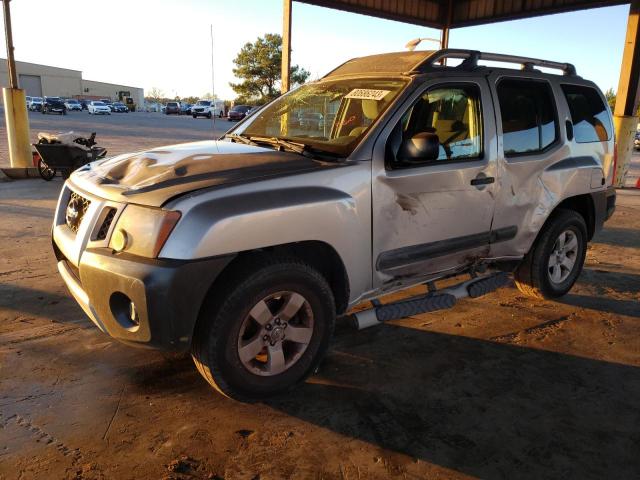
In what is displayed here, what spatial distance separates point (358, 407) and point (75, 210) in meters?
2.08

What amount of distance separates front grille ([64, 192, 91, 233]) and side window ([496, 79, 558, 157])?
9.68 ft

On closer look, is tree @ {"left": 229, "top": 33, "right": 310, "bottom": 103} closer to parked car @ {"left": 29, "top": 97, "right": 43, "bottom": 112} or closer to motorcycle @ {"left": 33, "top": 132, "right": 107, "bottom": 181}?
parked car @ {"left": 29, "top": 97, "right": 43, "bottom": 112}

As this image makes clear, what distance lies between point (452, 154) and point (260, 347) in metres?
1.88

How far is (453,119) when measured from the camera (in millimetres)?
3656

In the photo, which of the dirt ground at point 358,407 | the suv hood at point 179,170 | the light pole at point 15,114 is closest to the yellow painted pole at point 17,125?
the light pole at point 15,114

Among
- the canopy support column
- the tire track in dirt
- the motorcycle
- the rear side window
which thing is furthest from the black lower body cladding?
the motorcycle

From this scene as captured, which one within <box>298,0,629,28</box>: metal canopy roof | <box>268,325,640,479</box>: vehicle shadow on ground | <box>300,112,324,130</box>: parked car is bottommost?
<box>268,325,640,479</box>: vehicle shadow on ground

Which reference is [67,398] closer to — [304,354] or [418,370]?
[304,354]

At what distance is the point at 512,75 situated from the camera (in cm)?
386

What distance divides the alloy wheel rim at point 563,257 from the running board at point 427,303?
0.64 m

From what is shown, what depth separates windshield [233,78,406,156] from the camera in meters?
3.23

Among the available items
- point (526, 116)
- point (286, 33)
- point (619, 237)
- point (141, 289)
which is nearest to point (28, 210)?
point (286, 33)

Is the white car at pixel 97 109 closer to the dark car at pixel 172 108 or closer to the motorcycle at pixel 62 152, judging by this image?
the dark car at pixel 172 108

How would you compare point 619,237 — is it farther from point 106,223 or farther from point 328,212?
point 106,223
